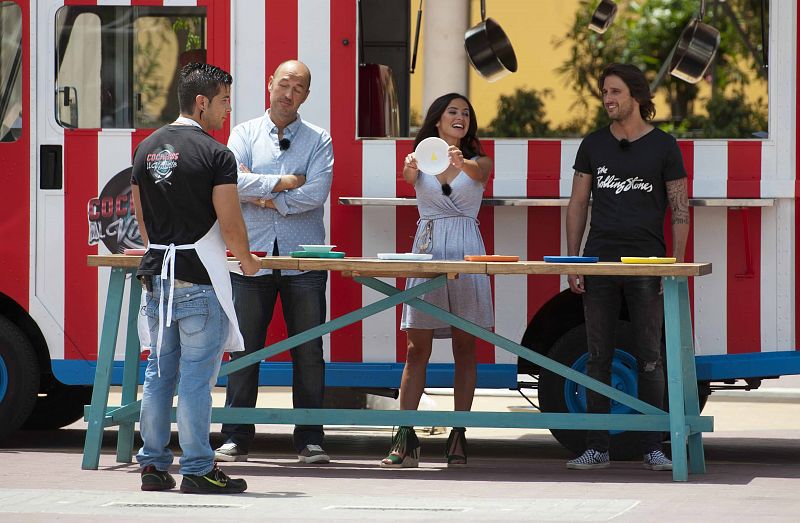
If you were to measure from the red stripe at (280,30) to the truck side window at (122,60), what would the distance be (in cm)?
33

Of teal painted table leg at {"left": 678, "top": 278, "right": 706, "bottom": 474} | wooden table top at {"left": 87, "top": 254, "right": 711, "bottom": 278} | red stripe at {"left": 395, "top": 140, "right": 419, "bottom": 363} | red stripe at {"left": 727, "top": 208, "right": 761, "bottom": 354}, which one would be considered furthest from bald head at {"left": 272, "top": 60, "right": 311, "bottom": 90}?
red stripe at {"left": 727, "top": 208, "right": 761, "bottom": 354}

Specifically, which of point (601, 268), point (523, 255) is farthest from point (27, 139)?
point (601, 268)

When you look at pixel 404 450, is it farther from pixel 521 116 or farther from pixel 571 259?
pixel 521 116

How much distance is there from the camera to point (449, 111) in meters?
7.57

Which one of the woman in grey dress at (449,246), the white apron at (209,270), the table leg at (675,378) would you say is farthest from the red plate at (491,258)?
the white apron at (209,270)

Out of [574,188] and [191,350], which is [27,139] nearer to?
[191,350]

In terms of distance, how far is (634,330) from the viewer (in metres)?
7.46

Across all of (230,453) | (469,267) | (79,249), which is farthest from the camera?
(79,249)

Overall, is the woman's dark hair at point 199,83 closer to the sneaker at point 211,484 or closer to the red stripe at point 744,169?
the sneaker at point 211,484

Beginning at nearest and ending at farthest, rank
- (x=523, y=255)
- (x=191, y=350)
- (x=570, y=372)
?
(x=191, y=350), (x=570, y=372), (x=523, y=255)

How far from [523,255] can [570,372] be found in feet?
3.16

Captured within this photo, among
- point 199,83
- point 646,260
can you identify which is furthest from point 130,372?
point 646,260

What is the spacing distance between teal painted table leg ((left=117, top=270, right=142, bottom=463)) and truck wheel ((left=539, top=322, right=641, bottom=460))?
2032 millimetres

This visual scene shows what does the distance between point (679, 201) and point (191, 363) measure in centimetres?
245
